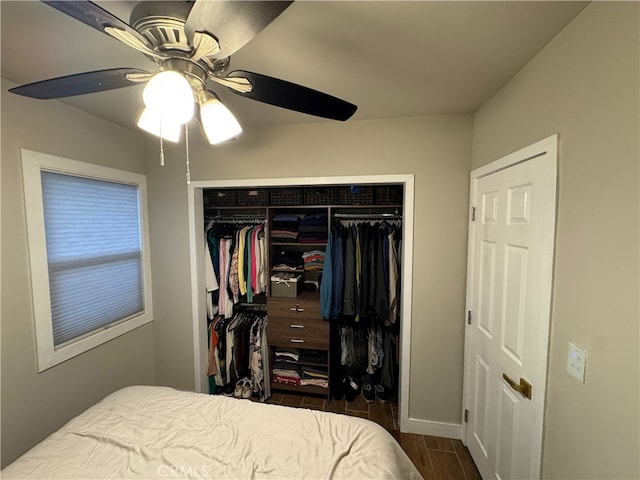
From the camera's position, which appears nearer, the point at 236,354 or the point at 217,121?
the point at 217,121

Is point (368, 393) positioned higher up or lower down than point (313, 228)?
lower down

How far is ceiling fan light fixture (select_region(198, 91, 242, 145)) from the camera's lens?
1006 millimetres

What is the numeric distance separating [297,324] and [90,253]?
5.42ft

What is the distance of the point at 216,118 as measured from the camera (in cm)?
103

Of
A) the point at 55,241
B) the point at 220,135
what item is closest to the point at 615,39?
the point at 220,135

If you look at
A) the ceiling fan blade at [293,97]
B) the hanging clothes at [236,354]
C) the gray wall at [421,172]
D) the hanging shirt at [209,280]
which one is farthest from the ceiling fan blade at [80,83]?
the hanging clothes at [236,354]

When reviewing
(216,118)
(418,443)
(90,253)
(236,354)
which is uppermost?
(216,118)

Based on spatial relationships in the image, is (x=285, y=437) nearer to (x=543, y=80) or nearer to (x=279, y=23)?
(x=279, y=23)

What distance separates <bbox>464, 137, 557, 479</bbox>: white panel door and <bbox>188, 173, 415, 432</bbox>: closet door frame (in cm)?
41

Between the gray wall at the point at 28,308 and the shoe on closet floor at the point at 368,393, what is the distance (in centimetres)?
212

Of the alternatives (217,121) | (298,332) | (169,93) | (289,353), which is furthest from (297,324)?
(169,93)

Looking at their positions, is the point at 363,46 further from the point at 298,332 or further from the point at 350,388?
the point at 350,388

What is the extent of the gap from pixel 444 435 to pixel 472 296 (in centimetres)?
113

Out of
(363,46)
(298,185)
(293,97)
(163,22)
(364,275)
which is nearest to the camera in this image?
(163,22)
